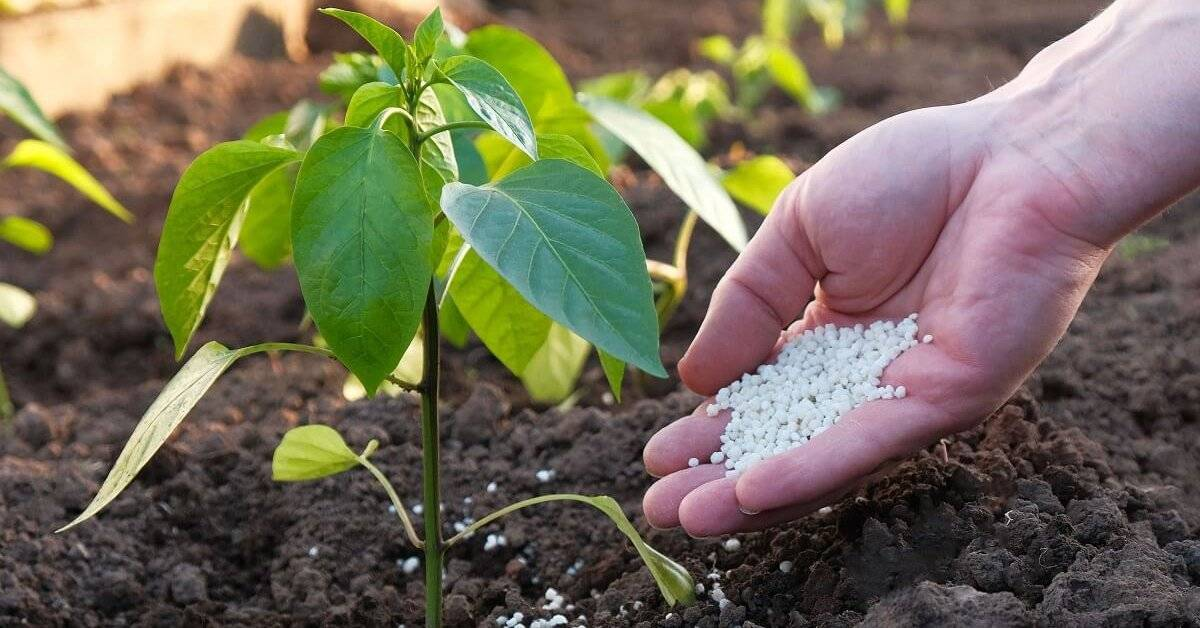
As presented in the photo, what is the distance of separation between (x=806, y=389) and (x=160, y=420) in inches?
28.6

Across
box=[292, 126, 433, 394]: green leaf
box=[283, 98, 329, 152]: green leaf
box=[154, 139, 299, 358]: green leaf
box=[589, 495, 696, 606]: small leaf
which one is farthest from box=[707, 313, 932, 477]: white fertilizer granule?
box=[283, 98, 329, 152]: green leaf

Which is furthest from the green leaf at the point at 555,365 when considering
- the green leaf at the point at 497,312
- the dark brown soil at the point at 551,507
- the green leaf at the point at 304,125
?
the green leaf at the point at 497,312

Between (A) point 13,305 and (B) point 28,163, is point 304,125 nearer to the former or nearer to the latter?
(B) point 28,163

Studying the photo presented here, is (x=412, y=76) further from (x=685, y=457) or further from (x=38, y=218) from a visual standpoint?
(x=38, y=218)

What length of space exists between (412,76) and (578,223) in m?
0.26

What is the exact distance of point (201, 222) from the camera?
46.6 inches

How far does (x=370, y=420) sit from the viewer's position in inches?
72.3

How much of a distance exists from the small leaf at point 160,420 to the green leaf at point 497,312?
220mm

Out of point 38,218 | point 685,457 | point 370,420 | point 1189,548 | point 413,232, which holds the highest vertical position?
point 38,218

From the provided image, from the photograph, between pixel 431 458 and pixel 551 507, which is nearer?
pixel 431 458

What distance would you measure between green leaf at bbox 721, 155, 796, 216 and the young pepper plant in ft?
2.58

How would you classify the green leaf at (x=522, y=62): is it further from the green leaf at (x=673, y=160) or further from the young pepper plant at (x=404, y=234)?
the young pepper plant at (x=404, y=234)

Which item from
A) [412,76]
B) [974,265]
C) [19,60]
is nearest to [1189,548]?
[974,265]

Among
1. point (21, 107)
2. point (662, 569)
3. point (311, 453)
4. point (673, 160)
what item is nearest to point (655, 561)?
point (662, 569)
